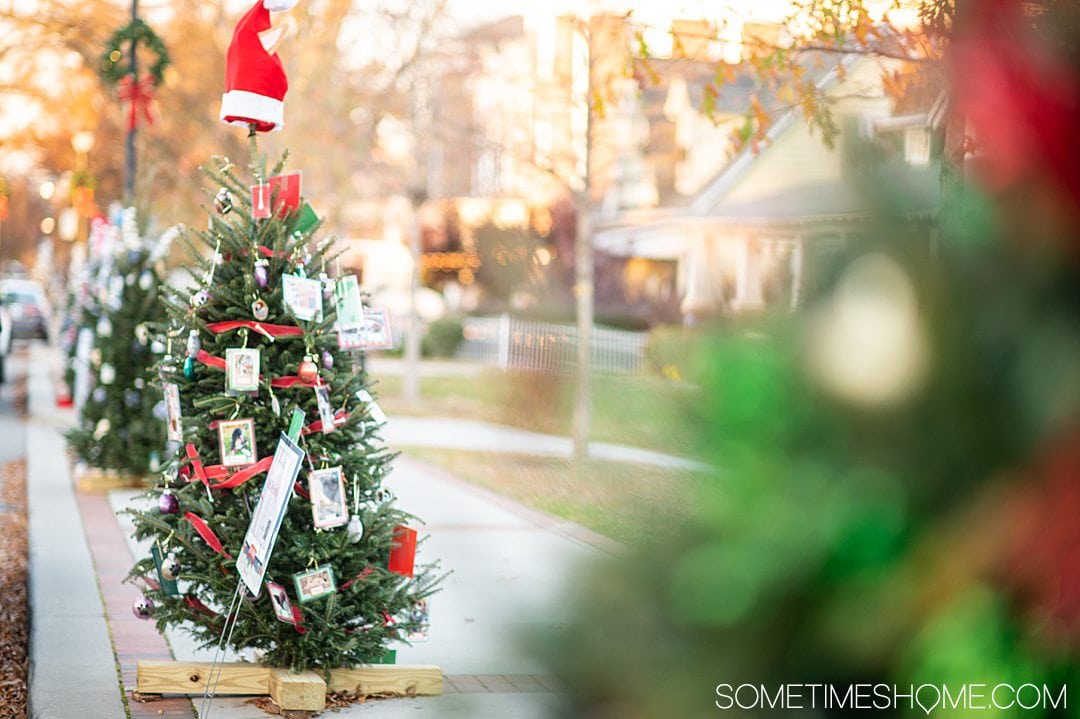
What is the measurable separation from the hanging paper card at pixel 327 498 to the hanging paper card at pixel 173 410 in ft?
2.24

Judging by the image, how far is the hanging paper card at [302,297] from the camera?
5613 millimetres

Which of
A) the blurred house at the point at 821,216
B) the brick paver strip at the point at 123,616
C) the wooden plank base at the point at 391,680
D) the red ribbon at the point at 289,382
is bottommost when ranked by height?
the brick paver strip at the point at 123,616

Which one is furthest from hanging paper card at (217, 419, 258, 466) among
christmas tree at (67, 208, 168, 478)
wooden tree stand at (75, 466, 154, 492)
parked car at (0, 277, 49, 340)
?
parked car at (0, 277, 49, 340)

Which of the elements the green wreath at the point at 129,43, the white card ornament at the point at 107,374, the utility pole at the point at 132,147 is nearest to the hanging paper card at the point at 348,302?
the white card ornament at the point at 107,374

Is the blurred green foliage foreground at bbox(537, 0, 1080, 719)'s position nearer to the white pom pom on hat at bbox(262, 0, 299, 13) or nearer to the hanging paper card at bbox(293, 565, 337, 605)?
the hanging paper card at bbox(293, 565, 337, 605)

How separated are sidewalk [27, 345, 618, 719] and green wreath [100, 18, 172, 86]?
4494 millimetres

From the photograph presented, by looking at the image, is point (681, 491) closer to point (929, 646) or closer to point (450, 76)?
point (929, 646)

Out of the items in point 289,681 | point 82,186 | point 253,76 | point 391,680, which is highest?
point 82,186

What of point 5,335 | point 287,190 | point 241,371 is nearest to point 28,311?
point 5,335

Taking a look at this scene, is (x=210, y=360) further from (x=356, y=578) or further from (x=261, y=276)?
(x=356, y=578)

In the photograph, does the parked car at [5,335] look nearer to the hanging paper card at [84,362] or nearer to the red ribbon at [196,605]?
the hanging paper card at [84,362]

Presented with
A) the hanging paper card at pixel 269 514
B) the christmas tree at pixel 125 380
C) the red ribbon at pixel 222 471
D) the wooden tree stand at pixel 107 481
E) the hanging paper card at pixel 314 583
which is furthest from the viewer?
the wooden tree stand at pixel 107 481

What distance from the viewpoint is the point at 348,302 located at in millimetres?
5828

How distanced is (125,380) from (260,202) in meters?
6.84
